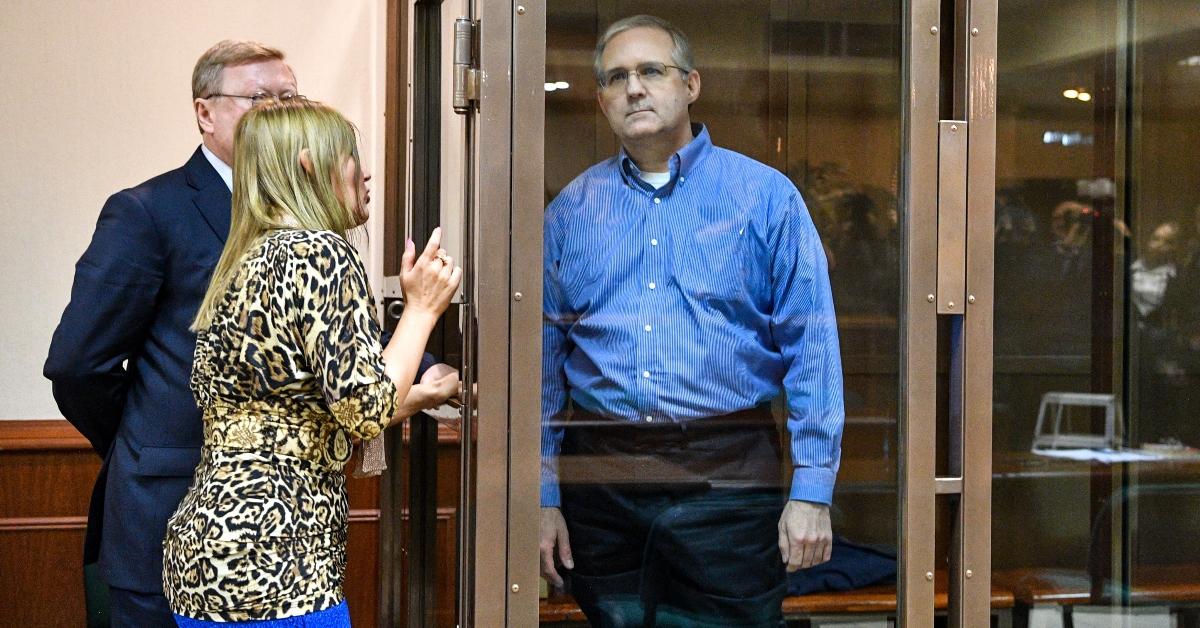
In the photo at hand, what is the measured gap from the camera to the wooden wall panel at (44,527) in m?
3.37

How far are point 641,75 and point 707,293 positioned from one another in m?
0.35

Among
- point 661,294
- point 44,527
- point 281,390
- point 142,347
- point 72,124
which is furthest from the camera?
point 72,124

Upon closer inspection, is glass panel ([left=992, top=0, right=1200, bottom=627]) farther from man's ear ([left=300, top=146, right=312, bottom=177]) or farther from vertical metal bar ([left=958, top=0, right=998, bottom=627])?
man's ear ([left=300, top=146, right=312, bottom=177])

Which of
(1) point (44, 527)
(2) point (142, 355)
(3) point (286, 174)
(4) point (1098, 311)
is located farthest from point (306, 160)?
(1) point (44, 527)

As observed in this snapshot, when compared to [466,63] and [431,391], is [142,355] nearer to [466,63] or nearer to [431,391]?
[431,391]

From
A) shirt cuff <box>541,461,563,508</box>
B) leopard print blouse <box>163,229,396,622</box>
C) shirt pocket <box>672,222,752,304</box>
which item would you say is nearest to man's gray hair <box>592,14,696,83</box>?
shirt pocket <box>672,222,752,304</box>

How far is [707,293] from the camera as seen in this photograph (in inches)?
77.7

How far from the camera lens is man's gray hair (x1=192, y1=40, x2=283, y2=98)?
2.44 m

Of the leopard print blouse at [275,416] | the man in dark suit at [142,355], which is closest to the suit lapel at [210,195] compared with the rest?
the man in dark suit at [142,355]

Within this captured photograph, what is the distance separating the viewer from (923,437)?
2145mm

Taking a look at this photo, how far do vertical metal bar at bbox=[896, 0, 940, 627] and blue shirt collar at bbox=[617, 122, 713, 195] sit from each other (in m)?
0.38

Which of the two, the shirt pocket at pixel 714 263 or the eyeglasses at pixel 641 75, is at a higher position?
the eyeglasses at pixel 641 75

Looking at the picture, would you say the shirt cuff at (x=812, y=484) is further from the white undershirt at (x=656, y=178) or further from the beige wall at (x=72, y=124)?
the beige wall at (x=72, y=124)

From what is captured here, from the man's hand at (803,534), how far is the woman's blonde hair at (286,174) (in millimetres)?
852
